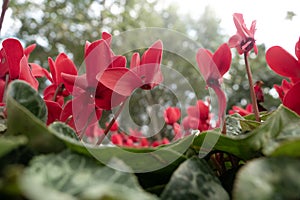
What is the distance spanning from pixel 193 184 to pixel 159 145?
15 cm

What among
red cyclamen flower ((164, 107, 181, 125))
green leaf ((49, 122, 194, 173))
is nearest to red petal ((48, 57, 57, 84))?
green leaf ((49, 122, 194, 173))

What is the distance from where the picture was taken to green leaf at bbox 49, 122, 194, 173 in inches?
13.4

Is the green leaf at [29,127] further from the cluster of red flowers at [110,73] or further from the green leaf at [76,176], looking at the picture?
the cluster of red flowers at [110,73]

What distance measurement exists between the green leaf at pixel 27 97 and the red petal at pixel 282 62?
30 cm

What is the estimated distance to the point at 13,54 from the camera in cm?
52

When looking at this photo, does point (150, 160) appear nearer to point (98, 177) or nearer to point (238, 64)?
point (98, 177)

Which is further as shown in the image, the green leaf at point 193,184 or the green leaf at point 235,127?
the green leaf at point 235,127

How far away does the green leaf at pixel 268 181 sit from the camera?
10.6 inches

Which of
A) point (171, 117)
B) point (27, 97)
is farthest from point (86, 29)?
point (27, 97)

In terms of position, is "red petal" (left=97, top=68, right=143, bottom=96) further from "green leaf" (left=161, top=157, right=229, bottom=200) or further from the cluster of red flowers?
"green leaf" (left=161, top=157, right=229, bottom=200)

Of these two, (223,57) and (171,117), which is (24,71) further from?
(171,117)

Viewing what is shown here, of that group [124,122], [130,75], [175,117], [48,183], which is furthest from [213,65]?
[124,122]

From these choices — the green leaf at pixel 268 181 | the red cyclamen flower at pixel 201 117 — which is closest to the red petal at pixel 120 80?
the green leaf at pixel 268 181

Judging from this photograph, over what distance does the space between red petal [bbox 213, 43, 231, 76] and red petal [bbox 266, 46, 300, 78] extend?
0.17 ft
